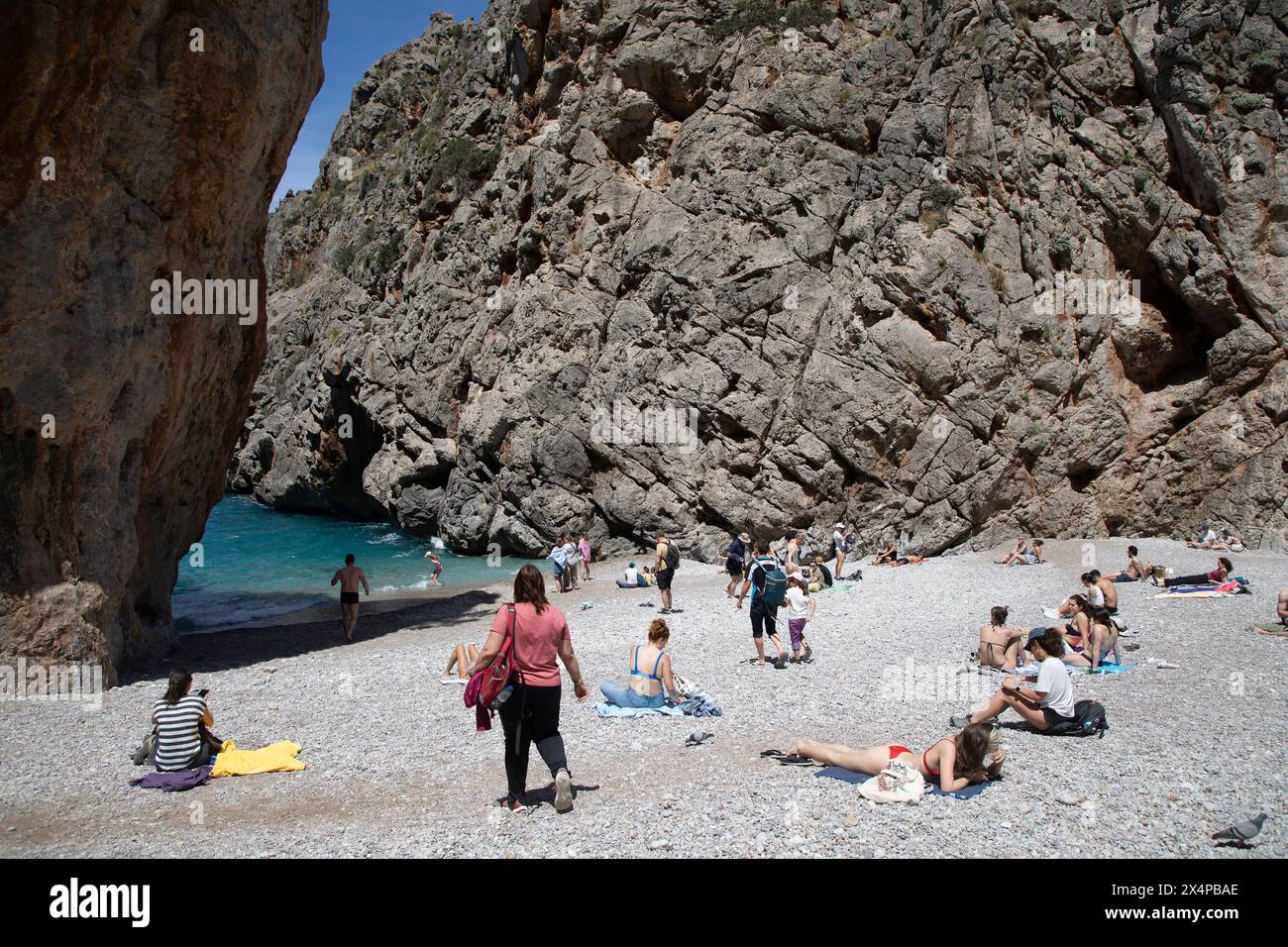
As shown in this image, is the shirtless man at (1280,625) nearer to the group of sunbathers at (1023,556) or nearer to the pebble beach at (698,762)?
the pebble beach at (698,762)

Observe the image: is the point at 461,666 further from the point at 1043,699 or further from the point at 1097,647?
the point at 1097,647

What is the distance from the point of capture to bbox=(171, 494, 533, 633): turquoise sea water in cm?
2267

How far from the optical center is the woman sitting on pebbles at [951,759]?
275 inches

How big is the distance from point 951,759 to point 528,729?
3.64 metres

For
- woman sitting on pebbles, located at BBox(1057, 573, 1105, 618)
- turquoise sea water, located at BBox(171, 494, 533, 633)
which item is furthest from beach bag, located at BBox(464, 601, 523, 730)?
turquoise sea water, located at BBox(171, 494, 533, 633)

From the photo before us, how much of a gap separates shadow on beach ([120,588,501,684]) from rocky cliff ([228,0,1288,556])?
29.5ft

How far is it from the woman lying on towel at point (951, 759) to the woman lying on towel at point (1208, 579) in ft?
43.0

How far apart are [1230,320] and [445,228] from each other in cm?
2968

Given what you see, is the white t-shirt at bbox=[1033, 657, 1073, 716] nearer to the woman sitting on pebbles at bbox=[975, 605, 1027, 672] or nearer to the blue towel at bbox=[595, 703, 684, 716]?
the woman sitting on pebbles at bbox=[975, 605, 1027, 672]

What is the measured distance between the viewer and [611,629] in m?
16.5

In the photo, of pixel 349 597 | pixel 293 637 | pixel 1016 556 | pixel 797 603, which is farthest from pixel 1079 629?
pixel 293 637
